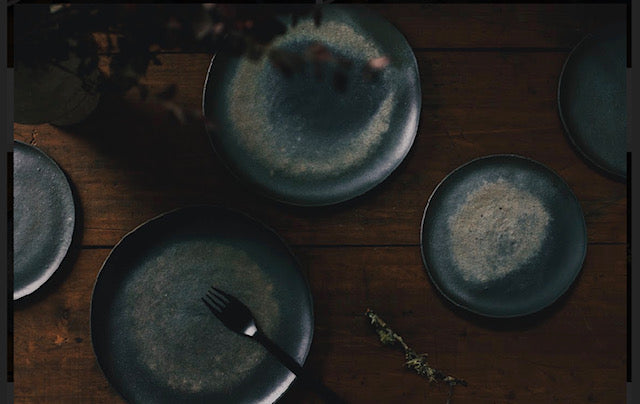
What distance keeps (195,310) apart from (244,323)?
72mm

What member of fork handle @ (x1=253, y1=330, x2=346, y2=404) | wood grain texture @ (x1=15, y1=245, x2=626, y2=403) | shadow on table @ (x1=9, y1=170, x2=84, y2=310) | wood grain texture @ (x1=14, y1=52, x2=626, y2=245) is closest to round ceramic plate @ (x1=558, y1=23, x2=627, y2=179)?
wood grain texture @ (x1=14, y1=52, x2=626, y2=245)

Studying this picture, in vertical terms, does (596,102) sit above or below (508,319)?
above

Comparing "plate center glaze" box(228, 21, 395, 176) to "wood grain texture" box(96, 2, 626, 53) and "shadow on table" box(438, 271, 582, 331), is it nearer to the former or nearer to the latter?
"wood grain texture" box(96, 2, 626, 53)

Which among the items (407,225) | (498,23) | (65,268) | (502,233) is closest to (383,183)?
(407,225)

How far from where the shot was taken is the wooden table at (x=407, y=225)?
812 millimetres

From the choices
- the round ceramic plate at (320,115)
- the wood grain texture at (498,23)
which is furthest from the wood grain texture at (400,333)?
the wood grain texture at (498,23)

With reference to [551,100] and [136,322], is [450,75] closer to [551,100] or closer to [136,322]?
[551,100]

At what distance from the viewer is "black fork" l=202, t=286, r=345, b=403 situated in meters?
0.79

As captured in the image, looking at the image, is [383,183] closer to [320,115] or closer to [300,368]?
[320,115]

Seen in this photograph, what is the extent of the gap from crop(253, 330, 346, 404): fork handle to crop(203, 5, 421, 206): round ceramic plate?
0.19 m

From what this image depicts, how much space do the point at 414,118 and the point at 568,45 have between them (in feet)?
0.82

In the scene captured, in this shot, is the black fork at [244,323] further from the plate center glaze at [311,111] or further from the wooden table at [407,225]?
the plate center glaze at [311,111]

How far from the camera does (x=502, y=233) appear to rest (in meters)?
0.82

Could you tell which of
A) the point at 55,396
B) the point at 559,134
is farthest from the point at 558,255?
the point at 55,396
